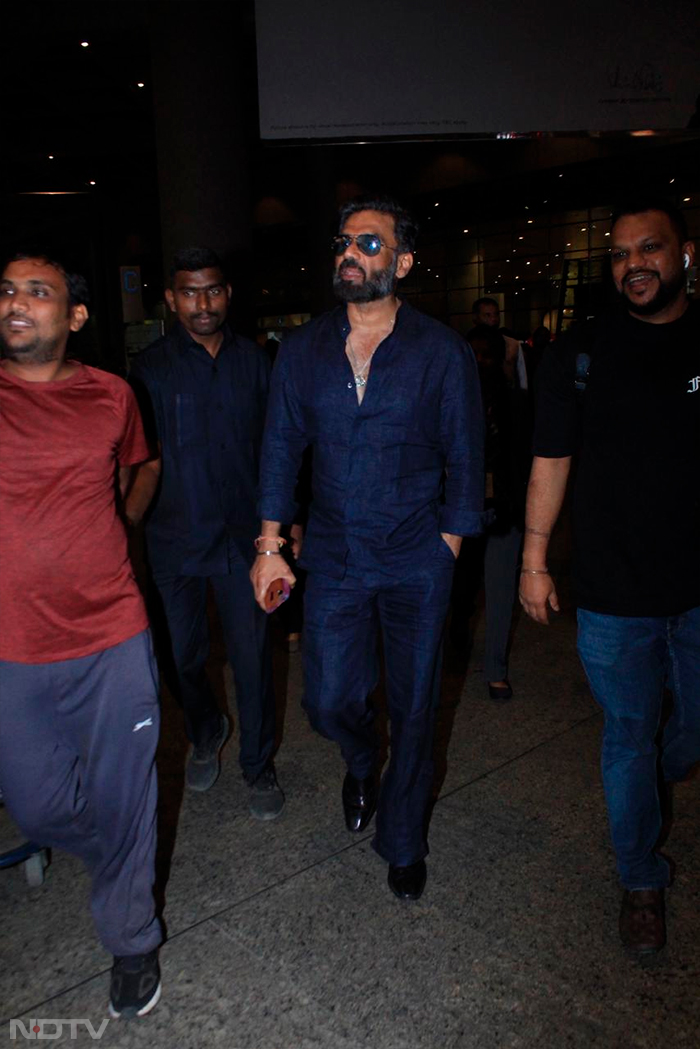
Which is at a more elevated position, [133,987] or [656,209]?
[656,209]

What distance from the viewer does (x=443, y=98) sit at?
6.65 metres

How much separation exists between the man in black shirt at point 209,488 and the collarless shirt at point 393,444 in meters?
0.62

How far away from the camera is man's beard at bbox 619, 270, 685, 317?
2623mm

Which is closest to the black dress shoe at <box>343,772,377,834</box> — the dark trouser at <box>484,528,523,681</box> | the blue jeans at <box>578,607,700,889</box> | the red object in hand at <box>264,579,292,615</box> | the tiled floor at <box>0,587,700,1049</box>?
the tiled floor at <box>0,587,700,1049</box>

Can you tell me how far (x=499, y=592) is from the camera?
15.5 ft

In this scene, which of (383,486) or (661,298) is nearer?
(661,298)

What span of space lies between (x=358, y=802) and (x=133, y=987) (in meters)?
1.20

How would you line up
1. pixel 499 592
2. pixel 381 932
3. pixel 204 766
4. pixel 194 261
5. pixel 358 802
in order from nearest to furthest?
pixel 381 932, pixel 358 802, pixel 194 261, pixel 204 766, pixel 499 592

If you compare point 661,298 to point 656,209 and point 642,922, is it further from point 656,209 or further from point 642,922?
point 642,922

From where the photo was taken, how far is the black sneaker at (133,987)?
7.92 ft

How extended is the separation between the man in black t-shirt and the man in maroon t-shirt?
1.42 metres

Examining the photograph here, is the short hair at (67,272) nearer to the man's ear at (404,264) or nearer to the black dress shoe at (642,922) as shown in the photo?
the man's ear at (404,264)

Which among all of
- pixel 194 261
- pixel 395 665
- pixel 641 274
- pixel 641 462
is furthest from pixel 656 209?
pixel 194 261

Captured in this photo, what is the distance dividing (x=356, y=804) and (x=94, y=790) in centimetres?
127
